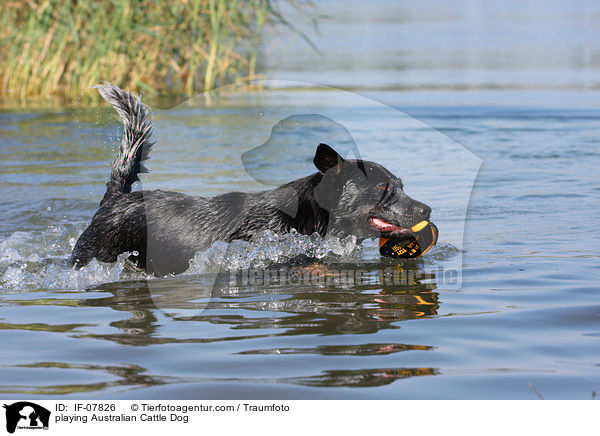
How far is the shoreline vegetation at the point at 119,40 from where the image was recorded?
517 inches

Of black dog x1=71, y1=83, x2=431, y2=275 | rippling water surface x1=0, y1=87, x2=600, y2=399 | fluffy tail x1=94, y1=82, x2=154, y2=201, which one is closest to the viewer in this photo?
rippling water surface x1=0, y1=87, x2=600, y2=399

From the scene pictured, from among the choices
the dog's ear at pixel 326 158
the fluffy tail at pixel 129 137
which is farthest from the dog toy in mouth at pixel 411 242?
the fluffy tail at pixel 129 137

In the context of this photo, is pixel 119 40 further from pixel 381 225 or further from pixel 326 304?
pixel 326 304

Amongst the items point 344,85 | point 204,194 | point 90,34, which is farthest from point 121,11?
point 204,194

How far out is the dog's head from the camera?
5.61m

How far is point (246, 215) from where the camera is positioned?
18.8ft

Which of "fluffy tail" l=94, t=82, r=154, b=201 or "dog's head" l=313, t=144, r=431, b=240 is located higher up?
"fluffy tail" l=94, t=82, r=154, b=201

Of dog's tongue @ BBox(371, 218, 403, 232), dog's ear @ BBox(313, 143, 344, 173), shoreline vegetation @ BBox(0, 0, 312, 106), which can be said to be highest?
shoreline vegetation @ BBox(0, 0, 312, 106)

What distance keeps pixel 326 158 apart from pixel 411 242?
850 millimetres

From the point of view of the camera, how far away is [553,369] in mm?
3594

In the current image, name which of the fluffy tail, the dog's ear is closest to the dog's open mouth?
the dog's ear

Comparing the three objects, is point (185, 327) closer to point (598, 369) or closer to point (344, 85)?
point (598, 369)

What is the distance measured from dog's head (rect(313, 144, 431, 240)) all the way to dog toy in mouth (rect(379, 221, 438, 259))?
0.04m
